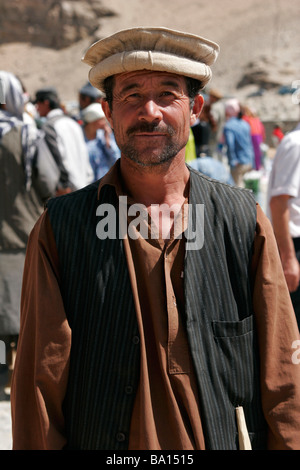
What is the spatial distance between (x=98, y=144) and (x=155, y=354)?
428 centimetres

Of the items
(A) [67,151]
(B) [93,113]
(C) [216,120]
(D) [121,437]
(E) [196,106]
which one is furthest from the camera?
(C) [216,120]

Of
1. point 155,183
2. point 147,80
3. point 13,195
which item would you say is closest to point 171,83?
point 147,80

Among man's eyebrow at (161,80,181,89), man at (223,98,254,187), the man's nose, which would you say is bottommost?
the man's nose

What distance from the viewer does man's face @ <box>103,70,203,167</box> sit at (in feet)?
5.98

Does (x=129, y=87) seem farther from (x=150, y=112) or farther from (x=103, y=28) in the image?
(x=103, y=28)

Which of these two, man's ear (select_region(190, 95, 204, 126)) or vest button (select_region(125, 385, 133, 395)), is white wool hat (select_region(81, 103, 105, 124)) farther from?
vest button (select_region(125, 385, 133, 395))

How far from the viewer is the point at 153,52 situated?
1.80 meters

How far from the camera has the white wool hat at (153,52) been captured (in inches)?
70.6

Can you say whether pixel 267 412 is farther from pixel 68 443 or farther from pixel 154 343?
pixel 68 443

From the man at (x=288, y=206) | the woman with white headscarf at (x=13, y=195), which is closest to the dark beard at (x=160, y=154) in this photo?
the man at (x=288, y=206)

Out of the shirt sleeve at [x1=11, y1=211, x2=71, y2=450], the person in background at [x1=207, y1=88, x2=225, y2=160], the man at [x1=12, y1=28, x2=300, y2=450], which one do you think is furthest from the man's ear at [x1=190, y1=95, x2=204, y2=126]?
the person in background at [x1=207, y1=88, x2=225, y2=160]
